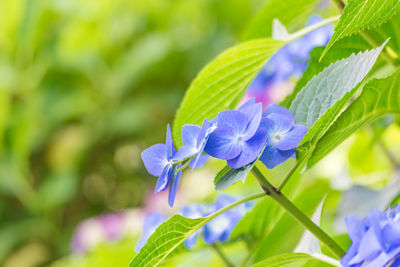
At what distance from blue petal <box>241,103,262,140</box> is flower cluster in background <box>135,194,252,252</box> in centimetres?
17

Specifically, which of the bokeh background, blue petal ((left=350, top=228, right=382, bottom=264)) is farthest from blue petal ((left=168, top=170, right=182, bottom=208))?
the bokeh background

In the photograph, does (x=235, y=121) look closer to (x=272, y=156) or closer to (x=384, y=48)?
(x=272, y=156)

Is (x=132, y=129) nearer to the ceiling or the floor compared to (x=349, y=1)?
nearer to the ceiling

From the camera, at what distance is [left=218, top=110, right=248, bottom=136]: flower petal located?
0.27 m

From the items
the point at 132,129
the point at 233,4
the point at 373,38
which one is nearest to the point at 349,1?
the point at 373,38

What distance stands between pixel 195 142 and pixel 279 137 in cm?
4

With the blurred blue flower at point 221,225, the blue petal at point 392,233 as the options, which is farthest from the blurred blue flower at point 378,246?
the blurred blue flower at point 221,225

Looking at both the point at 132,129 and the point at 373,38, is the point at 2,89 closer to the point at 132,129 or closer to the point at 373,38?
the point at 132,129

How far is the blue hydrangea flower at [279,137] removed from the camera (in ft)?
0.93

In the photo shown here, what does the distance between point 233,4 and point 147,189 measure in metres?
0.70

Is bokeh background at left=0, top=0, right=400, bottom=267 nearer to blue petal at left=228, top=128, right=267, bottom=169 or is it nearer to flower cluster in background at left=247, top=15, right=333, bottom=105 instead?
flower cluster in background at left=247, top=15, right=333, bottom=105

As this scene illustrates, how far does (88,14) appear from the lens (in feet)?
6.18

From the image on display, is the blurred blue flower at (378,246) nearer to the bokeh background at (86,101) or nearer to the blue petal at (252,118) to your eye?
the blue petal at (252,118)

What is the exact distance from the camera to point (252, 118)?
0.91ft
